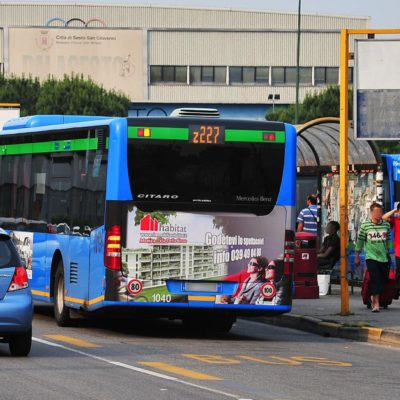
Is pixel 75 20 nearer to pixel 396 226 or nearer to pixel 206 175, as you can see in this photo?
pixel 396 226

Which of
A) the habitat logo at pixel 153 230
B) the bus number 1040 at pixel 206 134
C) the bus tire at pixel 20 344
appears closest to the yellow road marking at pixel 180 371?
the bus tire at pixel 20 344

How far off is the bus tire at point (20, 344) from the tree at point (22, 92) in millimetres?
91860

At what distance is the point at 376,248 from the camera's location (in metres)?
23.8

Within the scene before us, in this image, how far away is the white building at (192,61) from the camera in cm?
11956

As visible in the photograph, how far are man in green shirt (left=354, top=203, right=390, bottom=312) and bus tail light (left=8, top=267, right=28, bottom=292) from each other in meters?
8.89

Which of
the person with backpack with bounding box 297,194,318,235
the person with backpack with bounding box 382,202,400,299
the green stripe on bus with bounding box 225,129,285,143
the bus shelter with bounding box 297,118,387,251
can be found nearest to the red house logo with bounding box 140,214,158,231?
the green stripe on bus with bounding box 225,129,285,143

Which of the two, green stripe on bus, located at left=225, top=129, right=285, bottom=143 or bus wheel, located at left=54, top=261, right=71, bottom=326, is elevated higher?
green stripe on bus, located at left=225, top=129, right=285, bottom=143

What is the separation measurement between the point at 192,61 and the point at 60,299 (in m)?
102

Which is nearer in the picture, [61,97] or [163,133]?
[163,133]

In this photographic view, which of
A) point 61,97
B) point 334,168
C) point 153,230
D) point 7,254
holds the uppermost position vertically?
point 61,97

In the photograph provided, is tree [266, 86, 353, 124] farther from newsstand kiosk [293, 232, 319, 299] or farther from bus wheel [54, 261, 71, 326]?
bus wheel [54, 261, 71, 326]

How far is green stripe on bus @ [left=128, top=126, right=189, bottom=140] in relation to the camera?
747 inches

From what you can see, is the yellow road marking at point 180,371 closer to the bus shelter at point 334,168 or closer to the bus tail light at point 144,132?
the bus tail light at point 144,132

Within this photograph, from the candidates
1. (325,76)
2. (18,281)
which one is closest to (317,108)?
(325,76)
